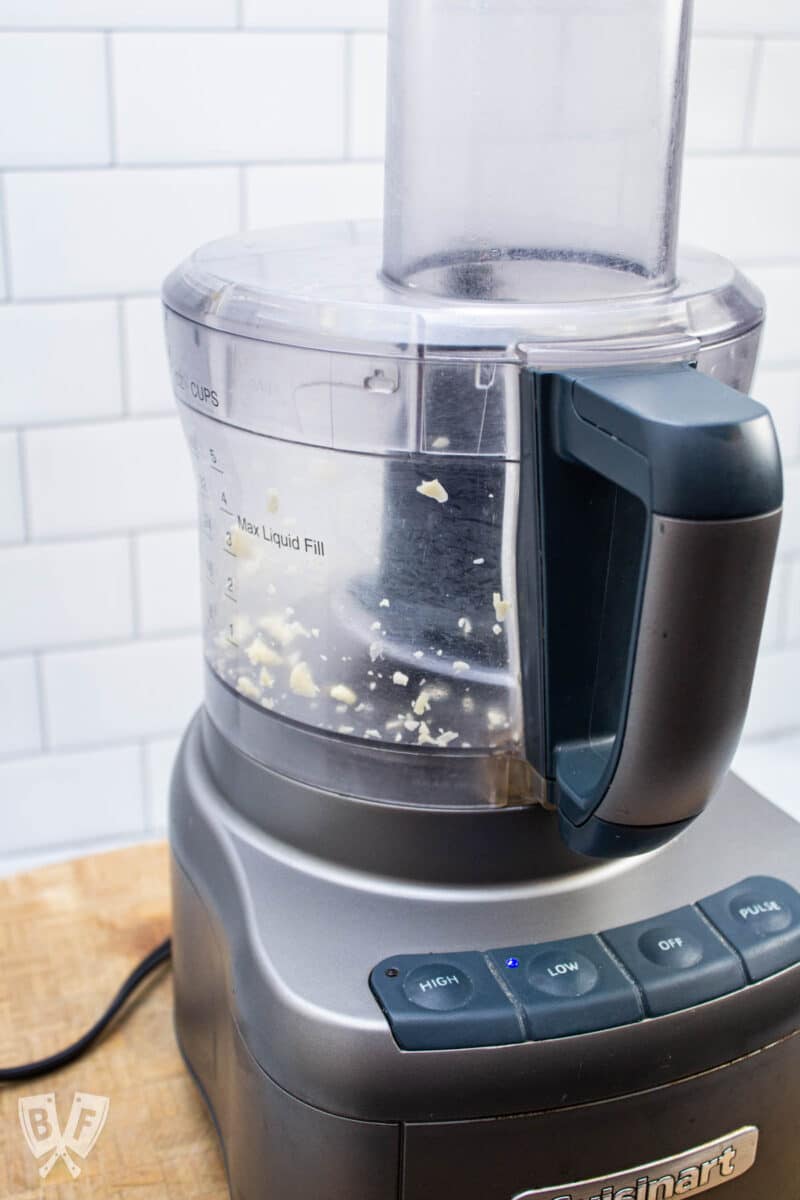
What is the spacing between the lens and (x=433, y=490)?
1.53ft

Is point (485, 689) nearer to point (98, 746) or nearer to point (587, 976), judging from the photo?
point (587, 976)

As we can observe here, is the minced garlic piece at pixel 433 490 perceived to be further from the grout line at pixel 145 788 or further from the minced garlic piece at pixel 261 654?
the grout line at pixel 145 788

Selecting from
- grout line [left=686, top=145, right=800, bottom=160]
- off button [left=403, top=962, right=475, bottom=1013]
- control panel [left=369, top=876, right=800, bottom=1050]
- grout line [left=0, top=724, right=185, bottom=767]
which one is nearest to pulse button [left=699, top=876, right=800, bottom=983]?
control panel [left=369, top=876, right=800, bottom=1050]

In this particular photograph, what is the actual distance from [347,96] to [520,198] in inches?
12.3

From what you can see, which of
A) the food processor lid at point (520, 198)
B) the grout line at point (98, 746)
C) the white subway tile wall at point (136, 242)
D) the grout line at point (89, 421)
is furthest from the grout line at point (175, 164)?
the grout line at point (98, 746)

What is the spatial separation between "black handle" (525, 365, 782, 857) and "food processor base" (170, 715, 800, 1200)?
7 cm

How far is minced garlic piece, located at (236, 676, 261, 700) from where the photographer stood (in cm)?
54

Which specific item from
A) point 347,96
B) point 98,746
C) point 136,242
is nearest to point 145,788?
point 98,746

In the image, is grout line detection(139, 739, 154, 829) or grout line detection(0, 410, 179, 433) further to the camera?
grout line detection(139, 739, 154, 829)

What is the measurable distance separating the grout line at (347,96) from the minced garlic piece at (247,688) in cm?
38

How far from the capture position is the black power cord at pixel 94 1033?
0.59m

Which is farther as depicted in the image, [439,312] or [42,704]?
[42,704]

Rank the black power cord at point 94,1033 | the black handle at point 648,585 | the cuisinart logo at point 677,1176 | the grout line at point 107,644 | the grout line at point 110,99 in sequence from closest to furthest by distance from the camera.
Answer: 1. the black handle at point 648,585
2. the cuisinart logo at point 677,1176
3. the black power cord at point 94,1033
4. the grout line at point 110,99
5. the grout line at point 107,644

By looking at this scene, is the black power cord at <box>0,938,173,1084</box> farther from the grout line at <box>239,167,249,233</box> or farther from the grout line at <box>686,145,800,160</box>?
the grout line at <box>686,145,800,160</box>
